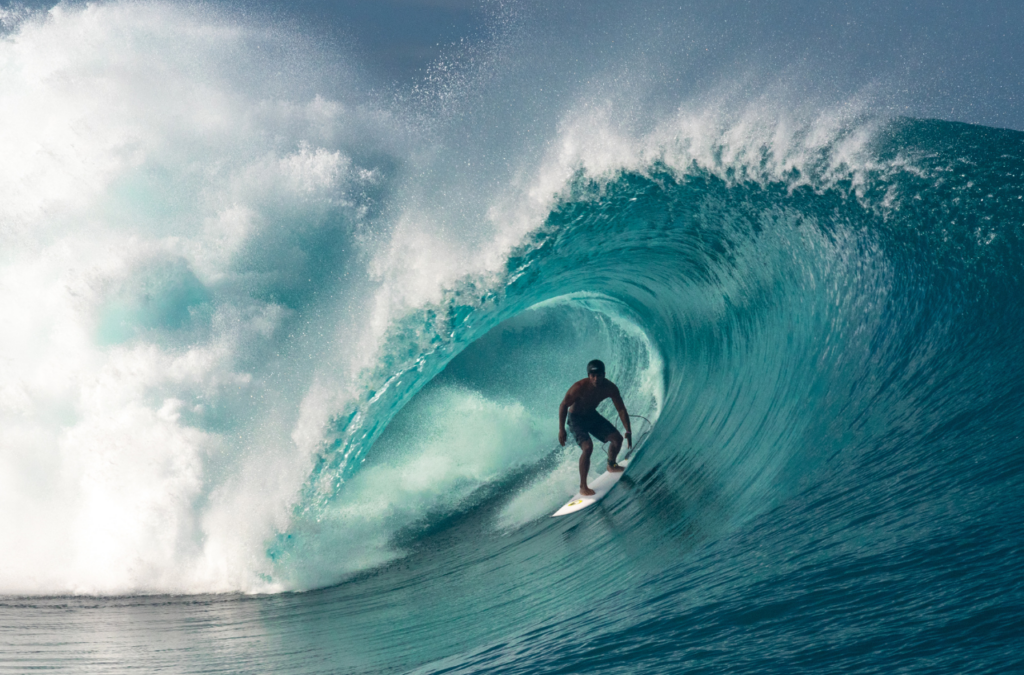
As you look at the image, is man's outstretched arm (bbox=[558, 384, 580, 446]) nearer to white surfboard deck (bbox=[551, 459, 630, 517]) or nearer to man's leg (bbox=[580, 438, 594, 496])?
man's leg (bbox=[580, 438, 594, 496])

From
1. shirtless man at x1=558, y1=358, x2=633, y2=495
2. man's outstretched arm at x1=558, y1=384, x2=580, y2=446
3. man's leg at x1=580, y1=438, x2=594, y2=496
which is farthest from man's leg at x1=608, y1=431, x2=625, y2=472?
man's outstretched arm at x1=558, y1=384, x2=580, y2=446

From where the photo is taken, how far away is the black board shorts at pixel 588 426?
6.75m

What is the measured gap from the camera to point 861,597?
10.9 ft

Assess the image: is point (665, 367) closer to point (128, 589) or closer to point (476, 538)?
point (476, 538)

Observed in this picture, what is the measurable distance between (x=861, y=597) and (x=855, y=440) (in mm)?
2119

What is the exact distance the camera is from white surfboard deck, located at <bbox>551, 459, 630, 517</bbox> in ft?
22.1

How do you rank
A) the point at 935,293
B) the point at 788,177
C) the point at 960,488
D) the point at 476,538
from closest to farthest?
the point at 960,488
the point at 935,293
the point at 476,538
the point at 788,177

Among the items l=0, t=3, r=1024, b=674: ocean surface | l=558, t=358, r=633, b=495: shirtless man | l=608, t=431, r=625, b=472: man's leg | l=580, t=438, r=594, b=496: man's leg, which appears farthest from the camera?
l=608, t=431, r=625, b=472: man's leg

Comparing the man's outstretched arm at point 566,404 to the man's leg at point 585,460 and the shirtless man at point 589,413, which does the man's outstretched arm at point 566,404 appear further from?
the man's leg at point 585,460

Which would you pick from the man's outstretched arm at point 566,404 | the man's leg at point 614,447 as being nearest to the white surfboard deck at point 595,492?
the man's leg at point 614,447

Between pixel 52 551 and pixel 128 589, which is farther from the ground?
pixel 52 551

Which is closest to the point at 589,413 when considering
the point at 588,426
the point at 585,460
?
the point at 588,426

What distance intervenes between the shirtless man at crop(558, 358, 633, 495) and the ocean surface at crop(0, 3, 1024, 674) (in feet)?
1.34

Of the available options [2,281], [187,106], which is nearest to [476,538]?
[2,281]
